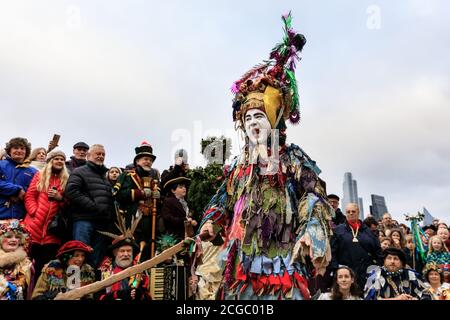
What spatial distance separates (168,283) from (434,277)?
3161 millimetres

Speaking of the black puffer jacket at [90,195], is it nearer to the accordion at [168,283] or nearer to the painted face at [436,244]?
the accordion at [168,283]

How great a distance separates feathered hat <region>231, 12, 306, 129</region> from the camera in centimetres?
406

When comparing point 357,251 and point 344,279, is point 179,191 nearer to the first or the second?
point 357,251

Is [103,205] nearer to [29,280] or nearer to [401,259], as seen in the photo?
[29,280]

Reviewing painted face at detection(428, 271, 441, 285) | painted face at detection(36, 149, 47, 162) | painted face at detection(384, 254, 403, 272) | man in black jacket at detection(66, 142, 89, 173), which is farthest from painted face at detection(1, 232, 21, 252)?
painted face at detection(428, 271, 441, 285)

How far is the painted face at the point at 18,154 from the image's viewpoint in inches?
213

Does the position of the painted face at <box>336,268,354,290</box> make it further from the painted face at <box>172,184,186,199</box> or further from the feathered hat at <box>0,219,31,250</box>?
the feathered hat at <box>0,219,31,250</box>

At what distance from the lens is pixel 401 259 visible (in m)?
4.95

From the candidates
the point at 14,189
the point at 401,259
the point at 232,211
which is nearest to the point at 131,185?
the point at 14,189

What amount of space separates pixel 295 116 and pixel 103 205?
2.36 m

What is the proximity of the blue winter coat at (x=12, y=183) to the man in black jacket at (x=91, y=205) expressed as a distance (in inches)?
21.4

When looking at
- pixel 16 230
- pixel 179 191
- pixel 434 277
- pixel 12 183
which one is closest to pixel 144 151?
pixel 179 191

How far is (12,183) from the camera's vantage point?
5246 millimetres
